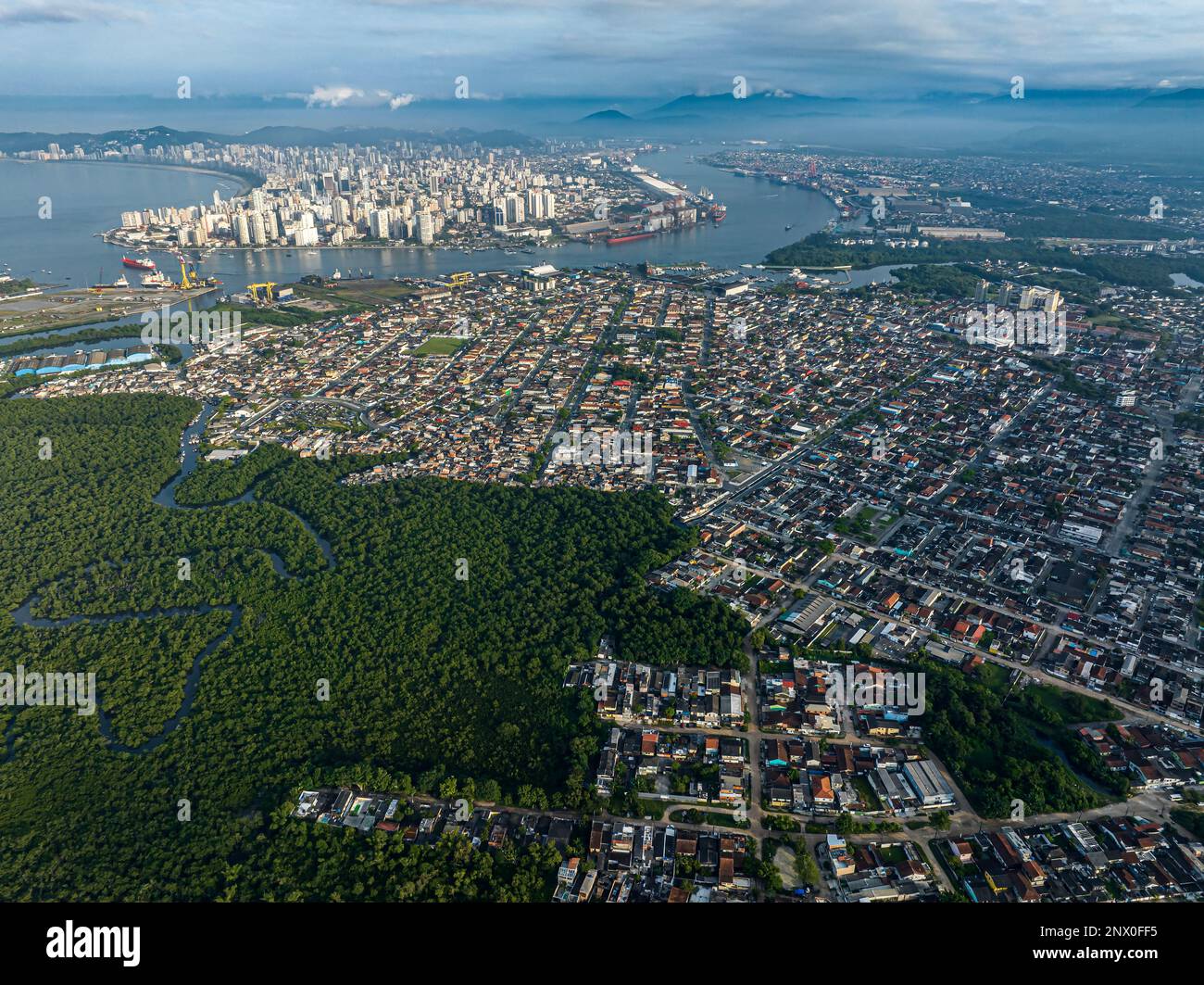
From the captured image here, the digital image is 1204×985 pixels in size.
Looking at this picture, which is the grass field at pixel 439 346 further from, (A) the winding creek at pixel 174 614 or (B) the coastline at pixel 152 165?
(B) the coastline at pixel 152 165

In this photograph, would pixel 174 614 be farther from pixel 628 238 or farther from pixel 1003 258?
pixel 1003 258

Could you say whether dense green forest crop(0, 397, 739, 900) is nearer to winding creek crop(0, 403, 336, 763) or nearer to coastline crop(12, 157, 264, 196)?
winding creek crop(0, 403, 336, 763)

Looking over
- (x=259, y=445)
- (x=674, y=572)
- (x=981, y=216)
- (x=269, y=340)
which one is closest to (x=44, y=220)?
(x=269, y=340)

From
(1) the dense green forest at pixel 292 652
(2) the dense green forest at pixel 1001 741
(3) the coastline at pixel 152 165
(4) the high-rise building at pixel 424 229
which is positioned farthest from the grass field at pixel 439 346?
(3) the coastline at pixel 152 165

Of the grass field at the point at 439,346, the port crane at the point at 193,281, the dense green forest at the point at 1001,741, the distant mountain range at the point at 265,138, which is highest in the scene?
the distant mountain range at the point at 265,138

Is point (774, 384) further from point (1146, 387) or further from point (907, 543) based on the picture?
point (1146, 387)
